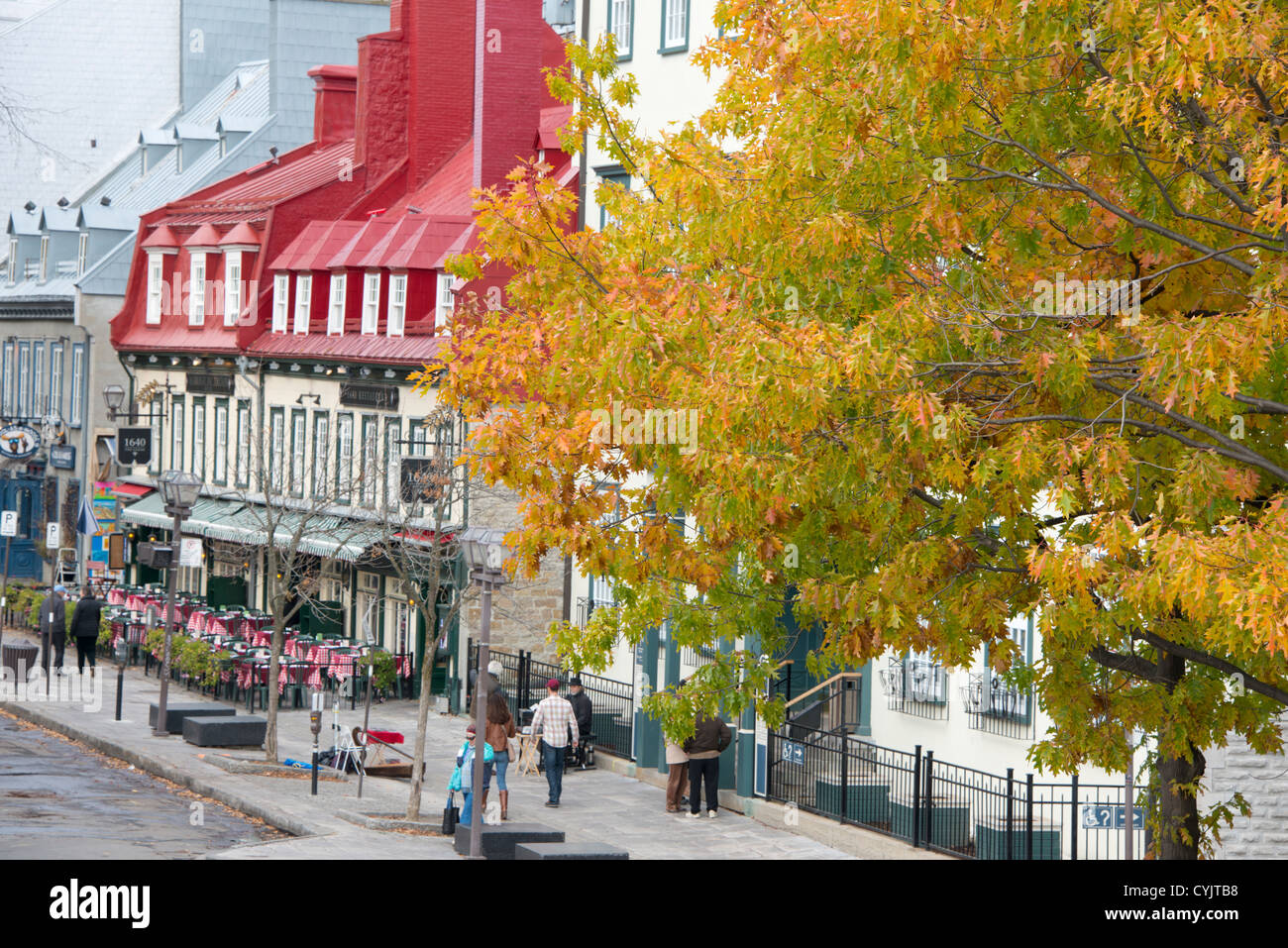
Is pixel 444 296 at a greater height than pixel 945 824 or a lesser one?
greater

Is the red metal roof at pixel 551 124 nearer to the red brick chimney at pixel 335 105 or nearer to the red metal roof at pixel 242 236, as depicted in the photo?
the red metal roof at pixel 242 236

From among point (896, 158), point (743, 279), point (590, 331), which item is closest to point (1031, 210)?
point (896, 158)

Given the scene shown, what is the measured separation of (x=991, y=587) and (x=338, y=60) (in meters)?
45.1

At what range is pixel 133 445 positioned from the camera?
1775 inches

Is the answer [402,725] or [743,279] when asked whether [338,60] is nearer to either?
[402,725]

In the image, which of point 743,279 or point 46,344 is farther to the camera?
point 46,344

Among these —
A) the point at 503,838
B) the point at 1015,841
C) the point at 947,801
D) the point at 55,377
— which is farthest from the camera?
the point at 55,377

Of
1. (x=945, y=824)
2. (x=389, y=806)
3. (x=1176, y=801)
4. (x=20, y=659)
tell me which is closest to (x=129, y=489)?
(x=20, y=659)

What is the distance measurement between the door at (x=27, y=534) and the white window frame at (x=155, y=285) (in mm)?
10060

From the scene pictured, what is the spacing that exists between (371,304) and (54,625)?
858 centimetres

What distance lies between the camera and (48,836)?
63.0ft

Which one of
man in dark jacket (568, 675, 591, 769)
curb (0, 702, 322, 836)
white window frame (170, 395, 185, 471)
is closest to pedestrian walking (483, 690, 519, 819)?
curb (0, 702, 322, 836)

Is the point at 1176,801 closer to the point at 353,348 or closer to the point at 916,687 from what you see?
the point at 916,687

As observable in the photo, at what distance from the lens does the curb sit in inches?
826
